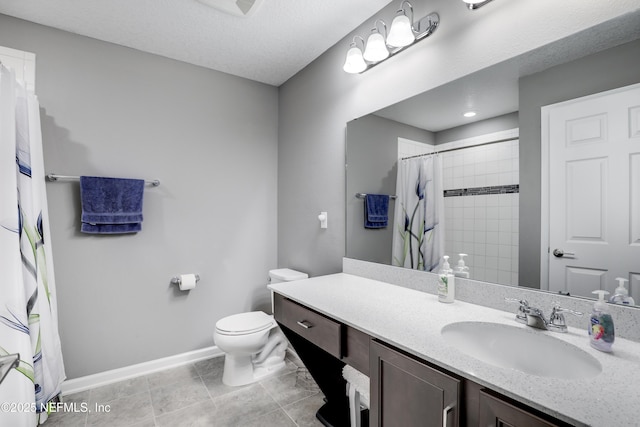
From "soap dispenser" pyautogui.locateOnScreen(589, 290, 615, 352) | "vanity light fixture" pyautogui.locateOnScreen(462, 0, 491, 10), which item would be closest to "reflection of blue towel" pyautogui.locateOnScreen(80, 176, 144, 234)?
"vanity light fixture" pyautogui.locateOnScreen(462, 0, 491, 10)

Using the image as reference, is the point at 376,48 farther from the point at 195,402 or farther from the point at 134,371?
the point at 134,371

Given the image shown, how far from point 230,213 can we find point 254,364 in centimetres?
124

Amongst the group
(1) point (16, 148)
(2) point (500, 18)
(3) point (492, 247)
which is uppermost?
(2) point (500, 18)

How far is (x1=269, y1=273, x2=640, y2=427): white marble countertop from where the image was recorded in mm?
645

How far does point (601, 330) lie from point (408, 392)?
60 cm

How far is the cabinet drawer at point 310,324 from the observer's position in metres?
1.25

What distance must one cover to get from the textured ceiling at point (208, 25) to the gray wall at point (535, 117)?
1021 mm

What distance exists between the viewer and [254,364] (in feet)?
7.47

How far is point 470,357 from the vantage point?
85cm

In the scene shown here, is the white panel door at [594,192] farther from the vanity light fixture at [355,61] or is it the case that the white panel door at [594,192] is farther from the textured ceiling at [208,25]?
the textured ceiling at [208,25]

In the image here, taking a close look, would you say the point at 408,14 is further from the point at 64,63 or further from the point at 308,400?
the point at 308,400

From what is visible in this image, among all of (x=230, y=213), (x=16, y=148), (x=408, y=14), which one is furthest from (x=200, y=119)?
(x=408, y=14)

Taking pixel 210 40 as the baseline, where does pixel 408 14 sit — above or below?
below

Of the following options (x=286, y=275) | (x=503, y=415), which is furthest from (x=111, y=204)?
(x=503, y=415)
